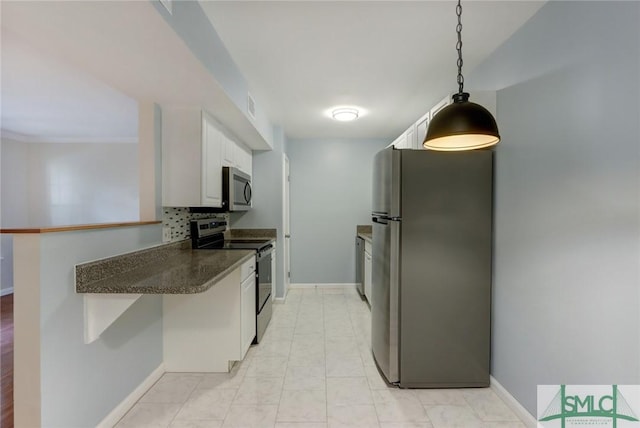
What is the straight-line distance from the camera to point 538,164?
1.70m

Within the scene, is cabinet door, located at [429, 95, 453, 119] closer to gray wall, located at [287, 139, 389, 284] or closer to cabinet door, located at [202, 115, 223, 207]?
cabinet door, located at [202, 115, 223, 207]

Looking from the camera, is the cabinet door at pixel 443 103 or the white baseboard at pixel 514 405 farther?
the cabinet door at pixel 443 103

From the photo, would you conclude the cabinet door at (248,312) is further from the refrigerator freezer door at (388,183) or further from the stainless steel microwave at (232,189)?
the refrigerator freezer door at (388,183)

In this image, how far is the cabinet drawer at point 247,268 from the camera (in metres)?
2.35

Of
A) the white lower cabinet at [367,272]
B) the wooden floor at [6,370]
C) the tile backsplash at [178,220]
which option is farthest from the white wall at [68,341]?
the white lower cabinet at [367,272]

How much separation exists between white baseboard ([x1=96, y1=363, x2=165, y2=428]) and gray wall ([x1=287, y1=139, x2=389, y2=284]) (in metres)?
2.76

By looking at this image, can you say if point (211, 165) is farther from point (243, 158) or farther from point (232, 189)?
point (243, 158)

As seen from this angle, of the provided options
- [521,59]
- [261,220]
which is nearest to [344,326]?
[261,220]

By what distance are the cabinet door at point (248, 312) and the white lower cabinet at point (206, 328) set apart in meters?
0.05

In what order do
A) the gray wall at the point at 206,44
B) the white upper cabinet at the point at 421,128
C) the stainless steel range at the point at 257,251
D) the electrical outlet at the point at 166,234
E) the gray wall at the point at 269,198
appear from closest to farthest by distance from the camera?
the gray wall at the point at 206,44 < the electrical outlet at the point at 166,234 < the white upper cabinet at the point at 421,128 < the stainless steel range at the point at 257,251 < the gray wall at the point at 269,198

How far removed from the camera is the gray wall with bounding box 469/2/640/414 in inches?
49.2

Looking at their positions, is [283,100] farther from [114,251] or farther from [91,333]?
[91,333]

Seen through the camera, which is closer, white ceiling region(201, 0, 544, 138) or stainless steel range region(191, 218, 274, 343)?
white ceiling region(201, 0, 544, 138)

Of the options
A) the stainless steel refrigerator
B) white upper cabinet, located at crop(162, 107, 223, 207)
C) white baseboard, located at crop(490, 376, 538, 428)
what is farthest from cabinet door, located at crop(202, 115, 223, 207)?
white baseboard, located at crop(490, 376, 538, 428)
